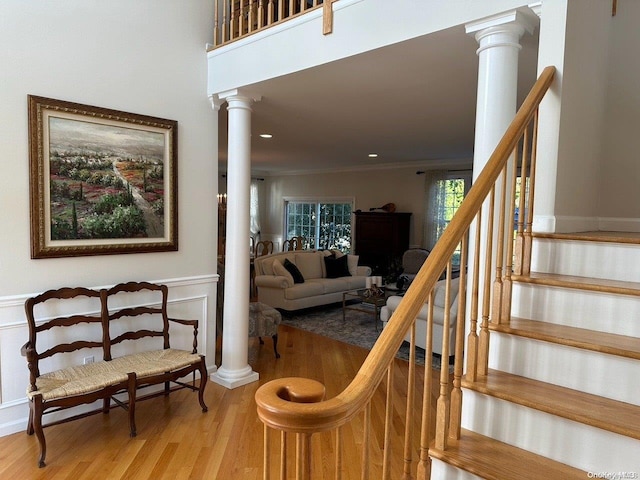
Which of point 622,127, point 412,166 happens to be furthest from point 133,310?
point 412,166

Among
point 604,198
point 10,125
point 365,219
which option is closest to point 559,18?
point 604,198

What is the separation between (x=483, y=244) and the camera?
87.7 inches

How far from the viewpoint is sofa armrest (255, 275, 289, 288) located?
6012 mm

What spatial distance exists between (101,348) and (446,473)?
2.74 meters

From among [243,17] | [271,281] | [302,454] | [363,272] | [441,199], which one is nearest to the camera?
[302,454]

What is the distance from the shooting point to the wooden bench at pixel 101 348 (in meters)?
2.57

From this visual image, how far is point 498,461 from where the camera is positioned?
1.44 meters

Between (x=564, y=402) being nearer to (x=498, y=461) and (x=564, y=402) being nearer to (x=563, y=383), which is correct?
(x=563, y=383)

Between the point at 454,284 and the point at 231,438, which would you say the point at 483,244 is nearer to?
the point at 231,438

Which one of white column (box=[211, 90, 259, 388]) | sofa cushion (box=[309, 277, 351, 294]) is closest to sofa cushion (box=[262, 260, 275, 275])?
sofa cushion (box=[309, 277, 351, 294])

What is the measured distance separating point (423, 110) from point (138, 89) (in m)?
2.45

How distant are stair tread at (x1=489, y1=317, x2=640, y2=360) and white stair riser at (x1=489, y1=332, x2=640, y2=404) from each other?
3cm

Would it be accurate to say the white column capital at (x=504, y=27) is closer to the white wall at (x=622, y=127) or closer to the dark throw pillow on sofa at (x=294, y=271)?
the white wall at (x=622, y=127)

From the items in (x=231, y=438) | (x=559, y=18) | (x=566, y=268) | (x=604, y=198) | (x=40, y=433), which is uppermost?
(x=559, y=18)
